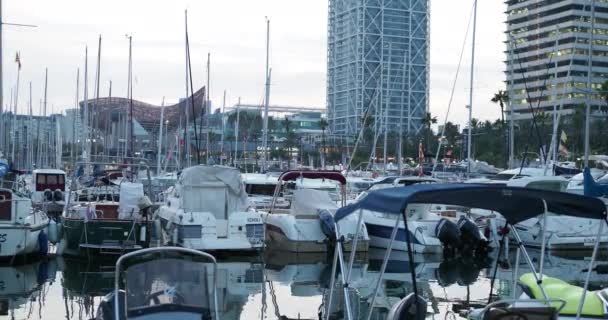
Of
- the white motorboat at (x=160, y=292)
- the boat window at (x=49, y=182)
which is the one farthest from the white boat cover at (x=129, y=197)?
the boat window at (x=49, y=182)

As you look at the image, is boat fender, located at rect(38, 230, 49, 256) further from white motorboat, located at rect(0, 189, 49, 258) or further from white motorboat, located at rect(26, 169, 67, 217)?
white motorboat, located at rect(26, 169, 67, 217)

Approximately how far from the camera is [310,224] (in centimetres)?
2456

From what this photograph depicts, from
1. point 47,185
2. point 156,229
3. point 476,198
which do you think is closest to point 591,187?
point 156,229

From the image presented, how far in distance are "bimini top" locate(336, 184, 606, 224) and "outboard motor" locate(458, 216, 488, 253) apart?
1496cm

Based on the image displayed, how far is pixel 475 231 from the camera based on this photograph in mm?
25062

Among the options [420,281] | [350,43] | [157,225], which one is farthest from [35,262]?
[350,43]

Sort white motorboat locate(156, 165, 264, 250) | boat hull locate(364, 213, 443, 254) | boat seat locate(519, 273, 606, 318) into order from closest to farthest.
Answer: boat seat locate(519, 273, 606, 318) → white motorboat locate(156, 165, 264, 250) → boat hull locate(364, 213, 443, 254)

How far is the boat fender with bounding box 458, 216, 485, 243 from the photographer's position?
25.0 metres

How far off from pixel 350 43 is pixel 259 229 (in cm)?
13756

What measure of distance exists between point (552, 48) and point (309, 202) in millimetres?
85935

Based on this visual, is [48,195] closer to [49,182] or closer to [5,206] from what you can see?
[49,182]

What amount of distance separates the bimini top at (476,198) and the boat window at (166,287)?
225 centimetres

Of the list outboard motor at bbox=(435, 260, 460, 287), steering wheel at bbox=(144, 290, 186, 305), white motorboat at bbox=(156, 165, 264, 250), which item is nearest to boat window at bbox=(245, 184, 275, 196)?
white motorboat at bbox=(156, 165, 264, 250)

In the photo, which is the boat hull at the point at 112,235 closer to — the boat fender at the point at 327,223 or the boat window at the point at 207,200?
the boat window at the point at 207,200
